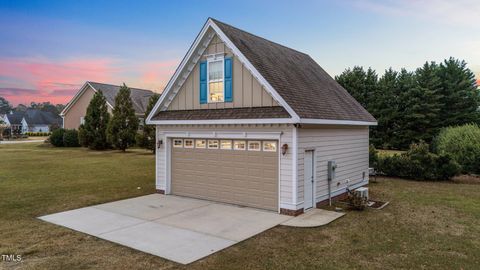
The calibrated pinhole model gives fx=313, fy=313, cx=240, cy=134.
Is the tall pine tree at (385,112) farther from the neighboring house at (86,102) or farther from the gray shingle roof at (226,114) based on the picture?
the gray shingle roof at (226,114)

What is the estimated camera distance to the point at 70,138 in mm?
35062

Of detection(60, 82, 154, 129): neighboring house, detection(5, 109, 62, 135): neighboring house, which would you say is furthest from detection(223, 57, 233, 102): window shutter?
detection(5, 109, 62, 135): neighboring house

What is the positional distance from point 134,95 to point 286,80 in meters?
34.2

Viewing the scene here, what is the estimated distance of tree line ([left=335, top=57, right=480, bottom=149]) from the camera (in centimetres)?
3394

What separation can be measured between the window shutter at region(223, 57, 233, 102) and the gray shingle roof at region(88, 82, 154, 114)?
29132mm

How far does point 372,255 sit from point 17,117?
88655 mm

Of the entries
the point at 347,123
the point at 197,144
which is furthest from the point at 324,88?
the point at 197,144

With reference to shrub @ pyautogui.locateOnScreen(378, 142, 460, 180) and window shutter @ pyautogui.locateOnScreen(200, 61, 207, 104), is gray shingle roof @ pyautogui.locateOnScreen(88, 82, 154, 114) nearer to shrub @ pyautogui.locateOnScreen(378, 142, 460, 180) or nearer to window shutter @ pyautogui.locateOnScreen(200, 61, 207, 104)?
window shutter @ pyautogui.locateOnScreen(200, 61, 207, 104)

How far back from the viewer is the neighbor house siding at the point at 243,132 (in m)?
9.38

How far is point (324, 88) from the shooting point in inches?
519

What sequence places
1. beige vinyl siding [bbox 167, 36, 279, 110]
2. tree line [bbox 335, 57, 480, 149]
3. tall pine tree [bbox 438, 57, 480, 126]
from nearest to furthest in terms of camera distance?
beige vinyl siding [bbox 167, 36, 279, 110], tall pine tree [bbox 438, 57, 480, 126], tree line [bbox 335, 57, 480, 149]

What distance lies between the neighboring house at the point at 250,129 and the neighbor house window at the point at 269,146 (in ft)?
0.10

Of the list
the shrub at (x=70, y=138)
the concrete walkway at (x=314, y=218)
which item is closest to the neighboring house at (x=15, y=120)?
the shrub at (x=70, y=138)

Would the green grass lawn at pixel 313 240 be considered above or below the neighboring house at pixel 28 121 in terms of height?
below
